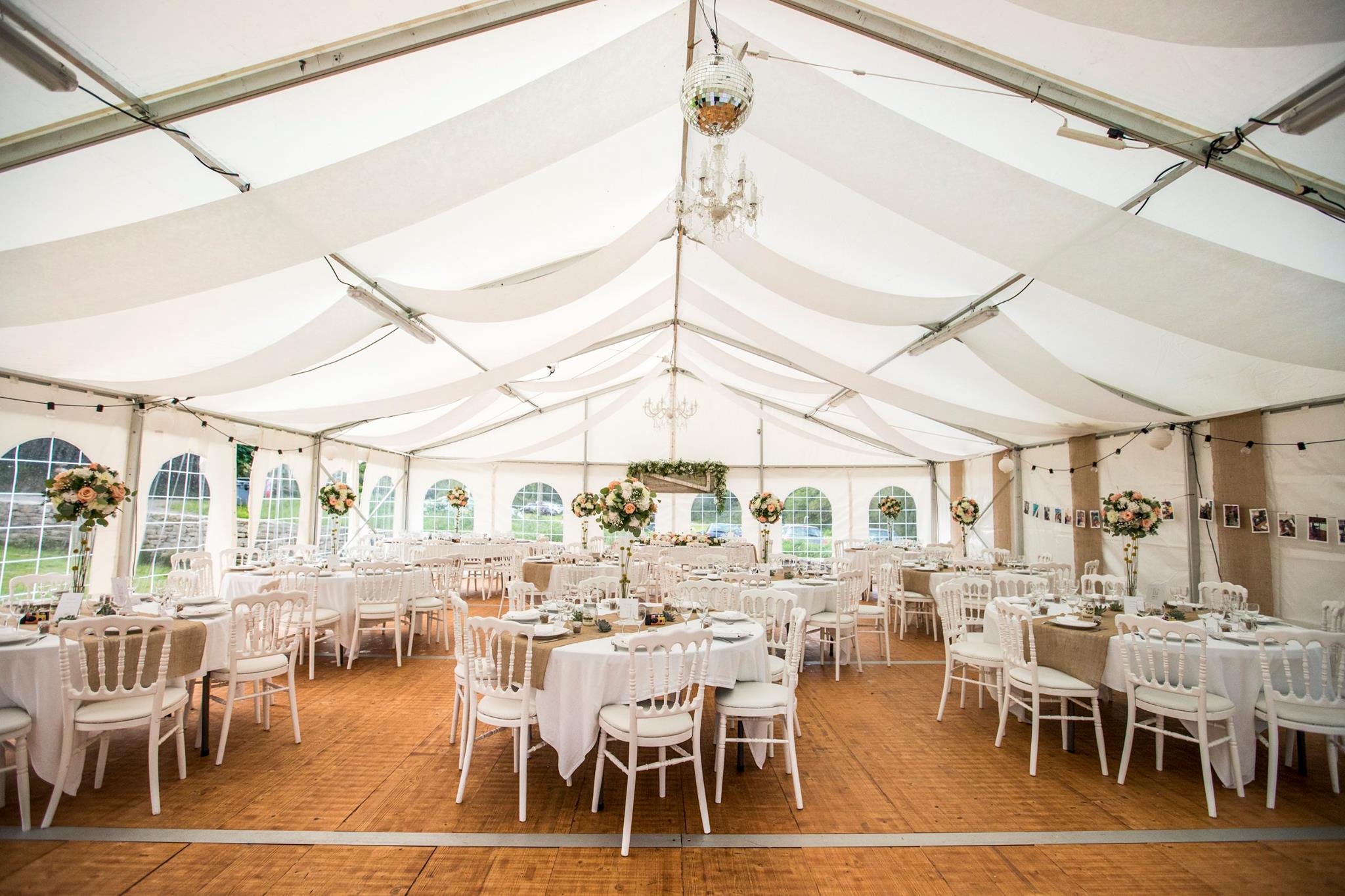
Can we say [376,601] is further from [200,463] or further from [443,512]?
[443,512]

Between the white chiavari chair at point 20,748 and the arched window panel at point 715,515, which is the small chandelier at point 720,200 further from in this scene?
the arched window panel at point 715,515

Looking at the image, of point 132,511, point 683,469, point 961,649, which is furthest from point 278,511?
point 961,649

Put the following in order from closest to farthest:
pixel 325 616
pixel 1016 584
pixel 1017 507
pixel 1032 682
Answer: pixel 1032 682 < pixel 325 616 < pixel 1016 584 < pixel 1017 507

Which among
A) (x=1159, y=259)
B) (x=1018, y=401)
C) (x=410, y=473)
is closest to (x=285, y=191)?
(x=1159, y=259)

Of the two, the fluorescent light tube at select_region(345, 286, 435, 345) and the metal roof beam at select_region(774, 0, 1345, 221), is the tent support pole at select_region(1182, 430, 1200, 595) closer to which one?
the metal roof beam at select_region(774, 0, 1345, 221)

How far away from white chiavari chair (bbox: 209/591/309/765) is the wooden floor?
0.29 metres

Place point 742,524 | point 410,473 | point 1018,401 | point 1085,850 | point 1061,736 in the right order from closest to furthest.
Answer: point 1085,850 < point 1061,736 < point 1018,401 < point 410,473 < point 742,524

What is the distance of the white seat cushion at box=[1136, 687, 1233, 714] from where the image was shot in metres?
3.44

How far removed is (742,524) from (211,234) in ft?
41.9

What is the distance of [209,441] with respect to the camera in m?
7.75

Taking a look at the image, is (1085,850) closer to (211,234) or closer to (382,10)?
(382,10)

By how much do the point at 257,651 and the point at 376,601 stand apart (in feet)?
7.28

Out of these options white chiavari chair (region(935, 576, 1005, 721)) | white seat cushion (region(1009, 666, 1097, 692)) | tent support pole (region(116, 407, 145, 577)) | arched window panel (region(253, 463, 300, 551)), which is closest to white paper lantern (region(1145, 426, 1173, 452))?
white chiavari chair (region(935, 576, 1005, 721))

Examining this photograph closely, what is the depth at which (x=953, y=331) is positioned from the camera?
5.54 metres
